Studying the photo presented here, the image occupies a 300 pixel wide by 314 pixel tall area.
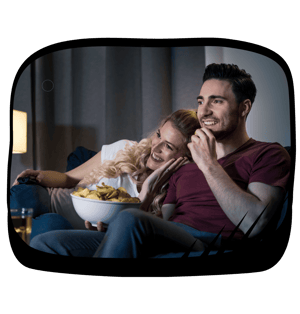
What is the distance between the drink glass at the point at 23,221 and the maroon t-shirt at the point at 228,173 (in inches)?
25.5

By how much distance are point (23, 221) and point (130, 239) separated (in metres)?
0.57

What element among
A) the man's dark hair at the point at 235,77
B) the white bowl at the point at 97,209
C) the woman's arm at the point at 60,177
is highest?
the man's dark hair at the point at 235,77

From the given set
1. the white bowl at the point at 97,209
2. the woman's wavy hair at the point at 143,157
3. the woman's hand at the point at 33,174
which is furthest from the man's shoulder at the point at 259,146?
the woman's hand at the point at 33,174

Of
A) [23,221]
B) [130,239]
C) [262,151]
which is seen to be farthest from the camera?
[23,221]

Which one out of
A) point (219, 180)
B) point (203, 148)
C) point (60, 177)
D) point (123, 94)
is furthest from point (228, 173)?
point (60, 177)

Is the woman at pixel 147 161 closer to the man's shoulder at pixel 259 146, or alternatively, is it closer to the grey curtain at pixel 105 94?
the grey curtain at pixel 105 94

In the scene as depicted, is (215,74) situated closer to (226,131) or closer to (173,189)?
(226,131)

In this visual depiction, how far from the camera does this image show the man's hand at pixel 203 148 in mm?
1383

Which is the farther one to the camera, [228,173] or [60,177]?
[60,177]

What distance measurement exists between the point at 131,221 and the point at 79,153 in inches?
16.3

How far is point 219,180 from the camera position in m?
1.35

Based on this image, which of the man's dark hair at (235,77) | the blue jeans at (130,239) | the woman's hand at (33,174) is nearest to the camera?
the blue jeans at (130,239)

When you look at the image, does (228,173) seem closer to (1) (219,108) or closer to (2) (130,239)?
(1) (219,108)

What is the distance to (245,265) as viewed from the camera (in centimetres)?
141
